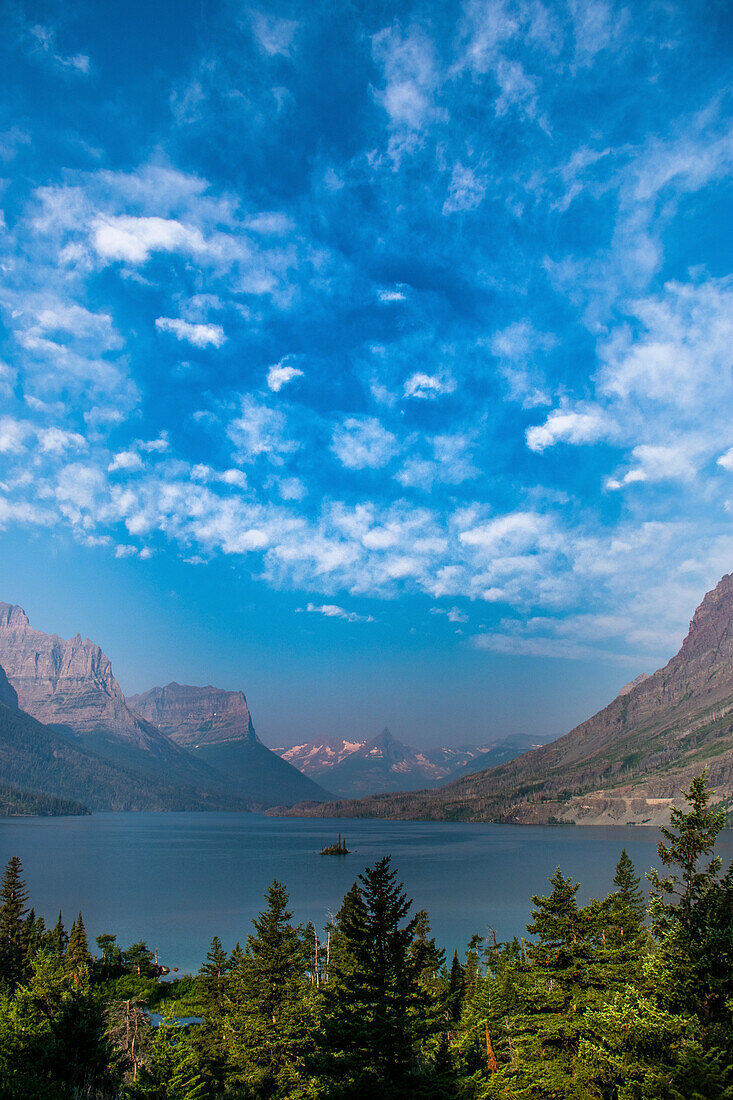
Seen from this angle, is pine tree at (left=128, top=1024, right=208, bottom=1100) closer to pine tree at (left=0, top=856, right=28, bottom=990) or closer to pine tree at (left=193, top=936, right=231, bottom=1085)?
pine tree at (left=193, top=936, right=231, bottom=1085)

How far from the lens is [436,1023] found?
31938 mm

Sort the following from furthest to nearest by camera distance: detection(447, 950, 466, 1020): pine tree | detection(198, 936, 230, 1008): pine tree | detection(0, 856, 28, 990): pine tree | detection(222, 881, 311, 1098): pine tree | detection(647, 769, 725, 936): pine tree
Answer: detection(0, 856, 28, 990): pine tree → detection(447, 950, 466, 1020): pine tree → detection(198, 936, 230, 1008): pine tree → detection(222, 881, 311, 1098): pine tree → detection(647, 769, 725, 936): pine tree

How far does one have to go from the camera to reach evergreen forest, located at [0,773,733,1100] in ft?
58.3

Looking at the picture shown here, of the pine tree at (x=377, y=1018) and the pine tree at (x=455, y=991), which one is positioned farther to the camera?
the pine tree at (x=455, y=991)

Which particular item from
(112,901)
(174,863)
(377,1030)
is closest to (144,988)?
(377,1030)

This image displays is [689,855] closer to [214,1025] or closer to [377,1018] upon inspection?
[377,1018]

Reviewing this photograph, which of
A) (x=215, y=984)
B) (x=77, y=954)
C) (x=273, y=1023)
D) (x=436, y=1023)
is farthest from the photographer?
(x=77, y=954)

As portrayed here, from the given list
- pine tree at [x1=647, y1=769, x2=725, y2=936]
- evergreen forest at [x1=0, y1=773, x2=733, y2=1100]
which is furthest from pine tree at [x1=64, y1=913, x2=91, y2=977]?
pine tree at [x1=647, y1=769, x2=725, y2=936]

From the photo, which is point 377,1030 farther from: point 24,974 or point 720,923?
point 24,974

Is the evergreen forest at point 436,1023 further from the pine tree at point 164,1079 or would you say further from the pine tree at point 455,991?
the pine tree at point 455,991

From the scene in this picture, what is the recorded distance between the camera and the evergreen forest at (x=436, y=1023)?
1778 centimetres

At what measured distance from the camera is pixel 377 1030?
2541 cm

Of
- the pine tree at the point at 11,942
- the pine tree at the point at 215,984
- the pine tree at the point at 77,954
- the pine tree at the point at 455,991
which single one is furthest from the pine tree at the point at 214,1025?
the pine tree at the point at 455,991

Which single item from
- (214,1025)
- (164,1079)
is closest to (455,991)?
(214,1025)
